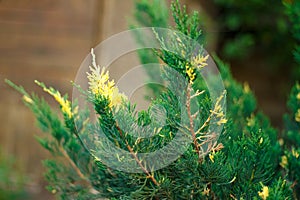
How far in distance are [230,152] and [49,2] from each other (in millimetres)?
2044

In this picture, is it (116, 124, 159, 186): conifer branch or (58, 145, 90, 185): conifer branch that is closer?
(116, 124, 159, 186): conifer branch

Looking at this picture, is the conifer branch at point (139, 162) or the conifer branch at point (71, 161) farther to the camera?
the conifer branch at point (71, 161)

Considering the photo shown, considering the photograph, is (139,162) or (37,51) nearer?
(139,162)

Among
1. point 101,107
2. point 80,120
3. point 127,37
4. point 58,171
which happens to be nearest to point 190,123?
point 101,107

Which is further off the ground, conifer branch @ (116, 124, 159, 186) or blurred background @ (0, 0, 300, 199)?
blurred background @ (0, 0, 300, 199)

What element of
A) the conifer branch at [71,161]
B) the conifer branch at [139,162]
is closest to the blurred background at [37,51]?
the conifer branch at [71,161]

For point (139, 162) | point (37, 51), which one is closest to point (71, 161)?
point (139, 162)

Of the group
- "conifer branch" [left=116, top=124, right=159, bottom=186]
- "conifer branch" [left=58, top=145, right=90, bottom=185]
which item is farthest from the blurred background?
"conifer branch" [left=116, top=124, right=159, bottom=186]

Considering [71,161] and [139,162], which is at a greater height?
[71,161]

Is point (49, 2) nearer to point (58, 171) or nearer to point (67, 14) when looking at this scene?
point (67, 14)

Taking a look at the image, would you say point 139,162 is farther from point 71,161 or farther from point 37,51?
point 37,51

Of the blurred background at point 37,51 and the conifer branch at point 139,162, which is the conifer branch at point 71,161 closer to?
the conifer branch at point 139,162

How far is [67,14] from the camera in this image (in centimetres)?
283

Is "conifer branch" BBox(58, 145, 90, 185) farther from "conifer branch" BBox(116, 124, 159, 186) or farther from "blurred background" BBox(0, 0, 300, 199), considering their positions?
"blurred background" BBox(0, 0, 300, 199)
